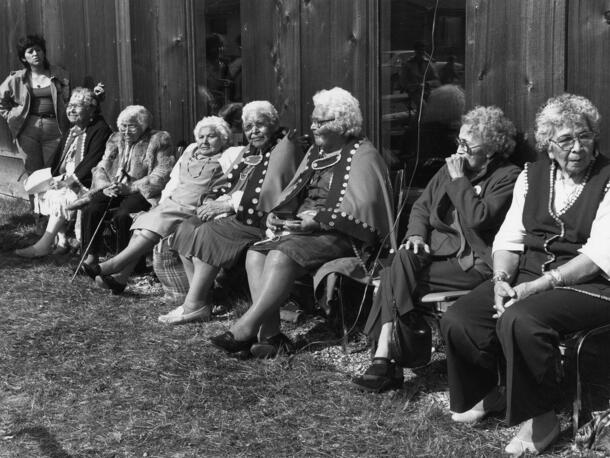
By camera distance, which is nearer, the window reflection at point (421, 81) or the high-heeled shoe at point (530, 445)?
the high-heeled shoe at point (530, 445)

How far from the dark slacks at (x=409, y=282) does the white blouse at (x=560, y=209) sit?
0.95 feet

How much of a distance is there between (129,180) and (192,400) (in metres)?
2.96

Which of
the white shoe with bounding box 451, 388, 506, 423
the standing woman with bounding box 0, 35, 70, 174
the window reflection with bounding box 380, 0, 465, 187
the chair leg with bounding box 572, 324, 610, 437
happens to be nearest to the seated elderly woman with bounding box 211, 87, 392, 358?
the window reflection with bounding box 380, 0, 465, 187

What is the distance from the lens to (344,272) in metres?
4.91

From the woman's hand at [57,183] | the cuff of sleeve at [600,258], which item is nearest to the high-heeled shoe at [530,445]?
the cuff of sleeve at [600,258]

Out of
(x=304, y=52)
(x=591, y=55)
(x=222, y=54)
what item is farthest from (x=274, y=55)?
(x=591, y=55)

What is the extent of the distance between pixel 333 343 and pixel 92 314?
1.62 m

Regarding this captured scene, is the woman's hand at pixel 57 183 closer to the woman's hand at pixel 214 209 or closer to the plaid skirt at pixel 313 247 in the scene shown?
the woman's hand at pixel 214 209

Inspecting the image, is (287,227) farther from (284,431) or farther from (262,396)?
(284,431)

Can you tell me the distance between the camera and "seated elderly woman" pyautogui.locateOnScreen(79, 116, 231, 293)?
637 centimetres

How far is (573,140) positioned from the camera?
3.97m

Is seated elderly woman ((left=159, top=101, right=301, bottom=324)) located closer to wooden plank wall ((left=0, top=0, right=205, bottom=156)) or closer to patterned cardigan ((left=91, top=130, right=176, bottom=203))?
patterned cardigan ((left=91, top=130, right=176, bottom=203))

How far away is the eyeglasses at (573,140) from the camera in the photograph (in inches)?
156

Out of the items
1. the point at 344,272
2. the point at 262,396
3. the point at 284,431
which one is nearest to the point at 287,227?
the point at 344,272
